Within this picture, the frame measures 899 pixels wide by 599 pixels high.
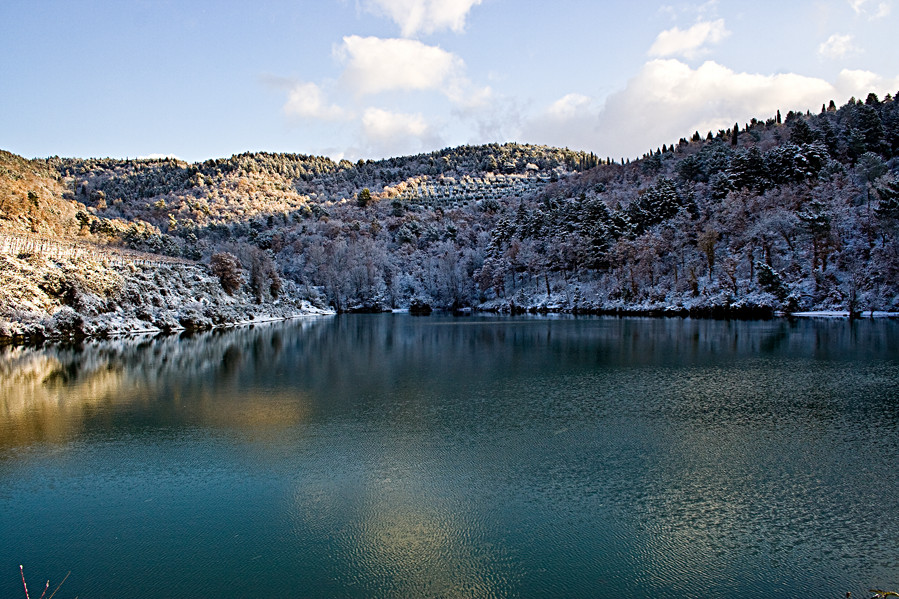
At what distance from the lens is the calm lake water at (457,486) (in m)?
6.05

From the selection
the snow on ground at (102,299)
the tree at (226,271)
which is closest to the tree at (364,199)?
the tree at (226,271)

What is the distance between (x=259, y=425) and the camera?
42.1 ft

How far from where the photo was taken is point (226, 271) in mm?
61031

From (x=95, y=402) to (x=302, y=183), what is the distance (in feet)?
588

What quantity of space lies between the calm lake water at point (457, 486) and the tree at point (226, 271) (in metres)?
43.4

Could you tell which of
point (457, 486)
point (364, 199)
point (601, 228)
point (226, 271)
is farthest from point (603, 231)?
point (364, 199)

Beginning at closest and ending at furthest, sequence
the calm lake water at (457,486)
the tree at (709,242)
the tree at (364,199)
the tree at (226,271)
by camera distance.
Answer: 1. the calm lake water at (457,486)
2. the tree at (709,242)
3. the tree at (226,271)
4. the tree at (364,199)

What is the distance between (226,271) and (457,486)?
2308 inches

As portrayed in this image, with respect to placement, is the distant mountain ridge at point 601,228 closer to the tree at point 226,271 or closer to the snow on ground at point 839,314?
the snow on ground at point 839,314

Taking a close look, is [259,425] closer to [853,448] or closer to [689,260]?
[853,448]

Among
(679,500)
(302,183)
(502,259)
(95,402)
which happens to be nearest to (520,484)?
(679,500)

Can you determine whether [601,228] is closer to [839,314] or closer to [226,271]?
[839,314]

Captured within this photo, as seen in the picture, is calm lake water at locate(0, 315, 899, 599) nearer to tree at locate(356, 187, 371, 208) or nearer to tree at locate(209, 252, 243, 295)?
tree at locate(209, 252, 243, 295)

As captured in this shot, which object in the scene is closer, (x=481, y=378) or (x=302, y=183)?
(x=481, y=378)
